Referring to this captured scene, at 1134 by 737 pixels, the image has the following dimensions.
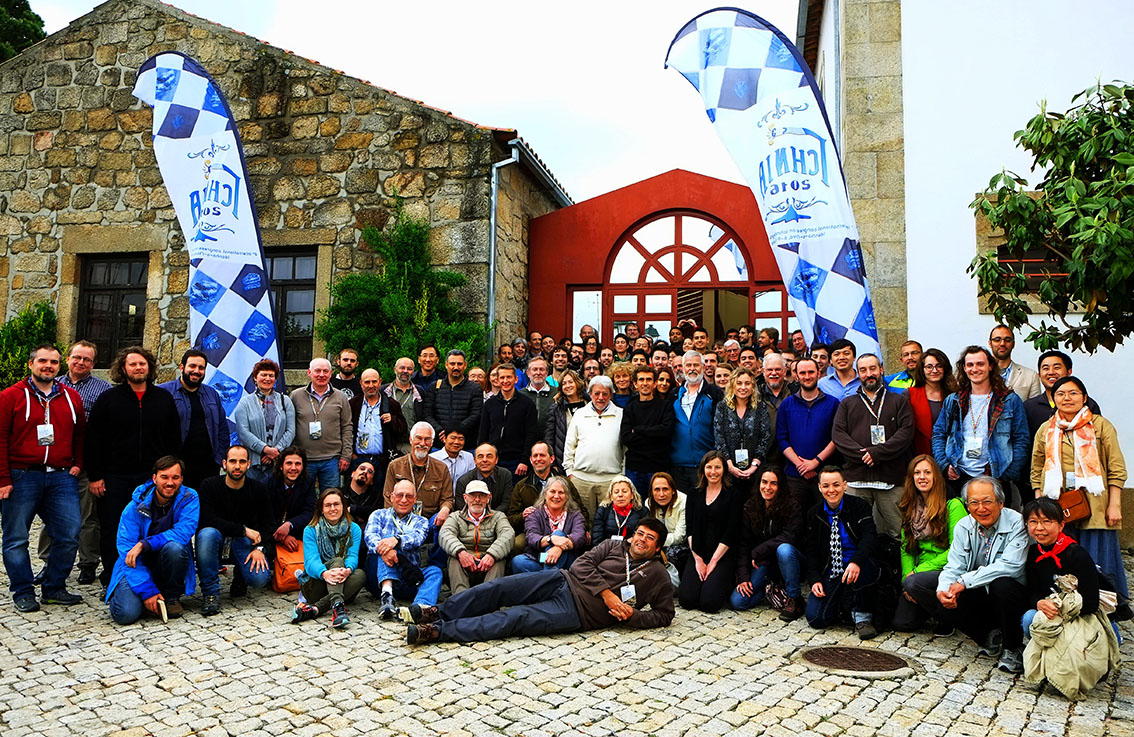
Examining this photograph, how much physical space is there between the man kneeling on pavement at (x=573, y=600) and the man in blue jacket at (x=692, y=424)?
105 cm

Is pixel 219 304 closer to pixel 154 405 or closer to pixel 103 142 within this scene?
pixel 154 405

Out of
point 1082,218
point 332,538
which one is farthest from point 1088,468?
point 332,538

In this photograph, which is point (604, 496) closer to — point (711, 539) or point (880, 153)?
point (711, 539)

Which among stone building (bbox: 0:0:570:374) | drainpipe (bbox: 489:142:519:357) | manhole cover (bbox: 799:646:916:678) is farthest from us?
stone building (bbox: 0:0:570:374)

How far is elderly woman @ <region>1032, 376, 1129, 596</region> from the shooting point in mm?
4754

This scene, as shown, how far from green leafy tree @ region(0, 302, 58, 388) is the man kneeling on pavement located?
27.3 feet

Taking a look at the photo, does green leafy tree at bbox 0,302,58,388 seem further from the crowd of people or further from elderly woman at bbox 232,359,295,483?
elderly woman at bbox 232,359,295,483

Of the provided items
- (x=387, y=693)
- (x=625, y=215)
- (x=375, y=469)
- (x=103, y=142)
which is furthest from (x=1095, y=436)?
(x=103, y=142)

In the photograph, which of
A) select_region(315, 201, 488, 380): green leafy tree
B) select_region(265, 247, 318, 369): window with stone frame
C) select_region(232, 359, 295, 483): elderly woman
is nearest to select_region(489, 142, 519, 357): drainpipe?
select_region(315, 201, 488, 380): green leafy tree

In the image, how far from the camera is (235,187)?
8.05 m

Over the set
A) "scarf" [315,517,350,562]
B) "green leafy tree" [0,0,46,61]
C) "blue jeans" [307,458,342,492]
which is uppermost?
"green leafy tree" [0,0,46,61]

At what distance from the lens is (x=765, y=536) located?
595 cm

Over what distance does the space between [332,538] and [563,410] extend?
2.15m

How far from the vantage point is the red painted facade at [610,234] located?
1073cm
